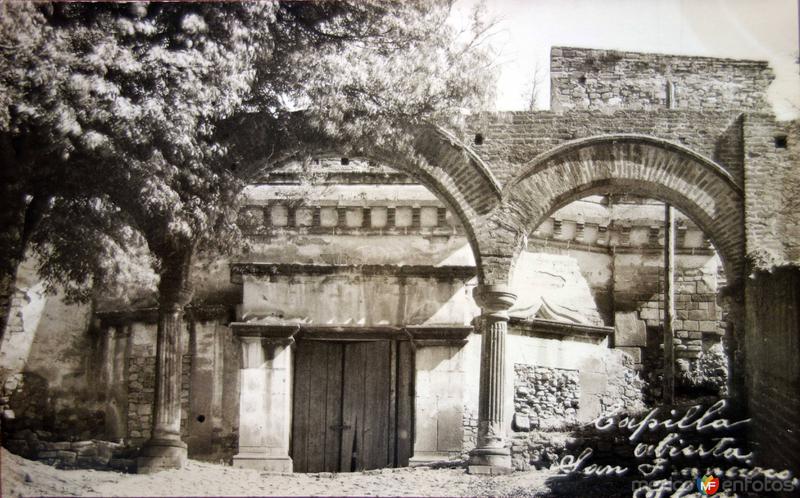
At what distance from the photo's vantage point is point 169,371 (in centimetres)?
1306

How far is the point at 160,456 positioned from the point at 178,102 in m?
3.96

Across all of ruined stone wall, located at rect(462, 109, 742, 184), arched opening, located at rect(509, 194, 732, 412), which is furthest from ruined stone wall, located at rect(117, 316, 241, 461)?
ruined stone wall, located at rect(462, 109, 742, 184)

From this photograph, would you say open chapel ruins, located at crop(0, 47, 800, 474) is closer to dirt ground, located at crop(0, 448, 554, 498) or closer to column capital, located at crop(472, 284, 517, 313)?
column capital, located at crop(472, 284, 517, 313)

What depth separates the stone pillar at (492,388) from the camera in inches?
516

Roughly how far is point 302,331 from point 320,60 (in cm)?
527

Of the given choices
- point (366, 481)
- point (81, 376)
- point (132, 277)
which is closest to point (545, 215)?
point (366, 481)

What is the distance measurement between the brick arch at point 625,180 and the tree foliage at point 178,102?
139cm

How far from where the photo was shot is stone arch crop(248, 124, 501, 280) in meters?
13.9

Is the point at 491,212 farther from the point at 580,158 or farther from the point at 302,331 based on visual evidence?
the point at 302,331

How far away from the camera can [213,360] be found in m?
16.9

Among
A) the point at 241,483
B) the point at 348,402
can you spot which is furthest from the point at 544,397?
the point at 241,483

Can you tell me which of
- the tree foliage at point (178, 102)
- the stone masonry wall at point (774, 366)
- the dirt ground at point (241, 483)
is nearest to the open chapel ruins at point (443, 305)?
the stone masonry wall at point (774, 366)

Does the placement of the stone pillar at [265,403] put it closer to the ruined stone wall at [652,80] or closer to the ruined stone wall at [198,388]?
the ruined stone wall at [198,388]

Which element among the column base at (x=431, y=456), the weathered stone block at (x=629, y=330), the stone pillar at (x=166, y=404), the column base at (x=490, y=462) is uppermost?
the weathered stone block at (x=629, y=330)
